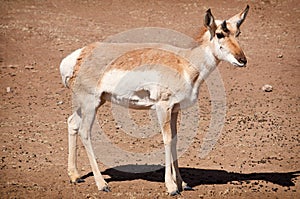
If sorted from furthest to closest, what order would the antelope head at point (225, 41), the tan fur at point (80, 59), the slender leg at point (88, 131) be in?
the tan fur at point (80, 59) < the slender leg at point (88, 131) < the antelope head at point (225, 41)

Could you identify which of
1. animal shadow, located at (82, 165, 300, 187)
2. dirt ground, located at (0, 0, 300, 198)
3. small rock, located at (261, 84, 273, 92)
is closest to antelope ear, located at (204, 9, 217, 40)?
dirt ground, located at (0, 0, 300, 198)

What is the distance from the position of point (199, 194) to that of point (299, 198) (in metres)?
1.44

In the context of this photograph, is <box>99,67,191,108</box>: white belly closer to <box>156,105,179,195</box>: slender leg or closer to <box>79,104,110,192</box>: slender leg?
<box>156,105,179,195</box>: slender leg

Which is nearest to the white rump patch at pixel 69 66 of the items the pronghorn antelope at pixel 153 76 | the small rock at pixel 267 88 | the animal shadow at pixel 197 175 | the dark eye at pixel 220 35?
the pronghorn antelope at pixel 153 76

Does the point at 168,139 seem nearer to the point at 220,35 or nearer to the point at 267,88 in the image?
the point at 220,35

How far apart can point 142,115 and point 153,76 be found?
15.2ft

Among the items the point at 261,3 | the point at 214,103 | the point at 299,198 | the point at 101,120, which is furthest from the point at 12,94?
the point at 261,3

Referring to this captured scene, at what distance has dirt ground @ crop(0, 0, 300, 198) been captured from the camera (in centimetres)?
909

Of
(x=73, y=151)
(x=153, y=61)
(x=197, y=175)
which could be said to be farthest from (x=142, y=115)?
(x=153, y=61)

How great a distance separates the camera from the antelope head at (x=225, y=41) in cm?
838

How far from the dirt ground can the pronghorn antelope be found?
0.65 m

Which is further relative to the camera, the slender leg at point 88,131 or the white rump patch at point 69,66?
the white rump patch at point 69,66

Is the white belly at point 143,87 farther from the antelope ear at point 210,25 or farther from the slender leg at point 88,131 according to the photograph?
the antelope ear at point 210,25

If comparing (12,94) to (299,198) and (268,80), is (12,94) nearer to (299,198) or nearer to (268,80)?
(268,80)
